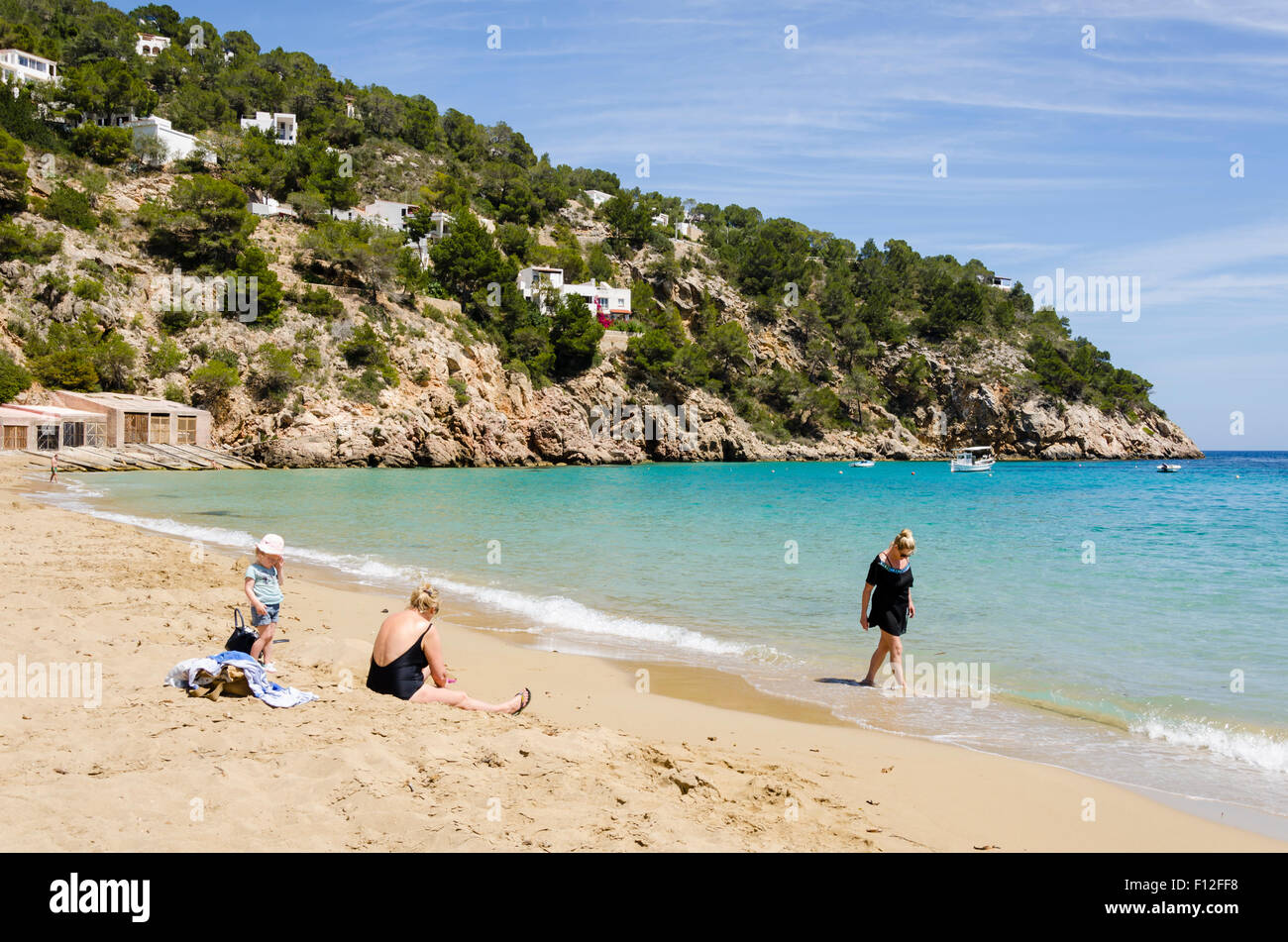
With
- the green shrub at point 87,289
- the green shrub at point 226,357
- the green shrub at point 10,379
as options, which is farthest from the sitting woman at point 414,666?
the green shrub at point 87,289

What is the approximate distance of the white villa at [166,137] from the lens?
210ft

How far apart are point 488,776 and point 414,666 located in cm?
203

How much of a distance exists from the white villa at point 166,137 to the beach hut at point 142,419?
94.1 ft

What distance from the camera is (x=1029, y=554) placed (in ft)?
58.3

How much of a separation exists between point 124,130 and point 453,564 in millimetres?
66945

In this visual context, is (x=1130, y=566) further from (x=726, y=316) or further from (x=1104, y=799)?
(x=726, y=316)

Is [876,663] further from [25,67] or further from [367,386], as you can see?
[25,67]

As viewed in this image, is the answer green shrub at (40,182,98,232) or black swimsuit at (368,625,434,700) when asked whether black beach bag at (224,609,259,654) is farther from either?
green shrub at (40,182,98,232)

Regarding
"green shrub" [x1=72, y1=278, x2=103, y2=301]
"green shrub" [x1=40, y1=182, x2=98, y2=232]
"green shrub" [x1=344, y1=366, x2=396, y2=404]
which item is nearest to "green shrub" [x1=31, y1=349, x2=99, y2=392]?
"green shrub" [x1=72, y1=278, x2=103, y2=301]

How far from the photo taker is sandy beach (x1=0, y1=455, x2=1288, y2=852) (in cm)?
386
